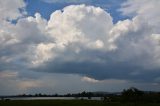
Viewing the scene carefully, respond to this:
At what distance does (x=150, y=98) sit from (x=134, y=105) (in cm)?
3413

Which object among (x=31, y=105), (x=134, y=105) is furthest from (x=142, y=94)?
(x=31, y=105)

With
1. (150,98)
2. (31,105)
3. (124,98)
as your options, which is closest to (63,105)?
(31,105)

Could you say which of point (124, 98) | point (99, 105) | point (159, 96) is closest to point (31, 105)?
point (99, 105)

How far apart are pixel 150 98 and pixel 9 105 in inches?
2393

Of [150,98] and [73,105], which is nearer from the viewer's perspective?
[73,105]

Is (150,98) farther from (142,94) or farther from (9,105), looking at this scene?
(9,105)

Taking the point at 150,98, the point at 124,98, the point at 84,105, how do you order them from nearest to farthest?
1. the point at 84,105
2. the point at 124,98
3. the point at 150,98

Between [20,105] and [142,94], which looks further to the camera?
[142,94]

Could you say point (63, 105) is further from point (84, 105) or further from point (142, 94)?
point (142, 94)

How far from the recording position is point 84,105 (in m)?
111

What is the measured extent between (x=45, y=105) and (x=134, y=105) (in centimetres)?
2784

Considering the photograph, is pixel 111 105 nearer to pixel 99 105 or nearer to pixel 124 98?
pixel 99 105

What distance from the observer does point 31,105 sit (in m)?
113

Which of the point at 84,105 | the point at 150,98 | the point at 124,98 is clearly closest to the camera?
the point at 84,105
